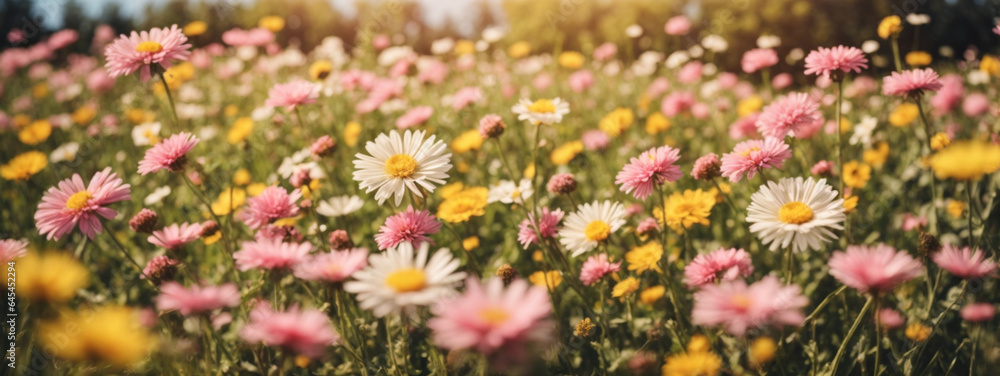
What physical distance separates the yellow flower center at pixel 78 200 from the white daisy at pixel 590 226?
141 centimetres

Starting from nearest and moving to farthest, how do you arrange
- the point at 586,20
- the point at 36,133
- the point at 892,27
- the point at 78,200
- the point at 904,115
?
the point at 78,200 → the point at 892,27 → the point at 904,115 → the point at 36,133 → the point at 586,20

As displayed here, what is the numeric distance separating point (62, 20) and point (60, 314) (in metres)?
13.8

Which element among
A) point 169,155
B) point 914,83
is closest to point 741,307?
point 914,83

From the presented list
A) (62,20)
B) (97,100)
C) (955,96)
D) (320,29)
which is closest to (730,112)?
(955,96)

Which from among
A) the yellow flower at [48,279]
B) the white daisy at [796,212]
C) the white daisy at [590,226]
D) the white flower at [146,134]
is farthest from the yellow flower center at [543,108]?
the white flower at [146,134]

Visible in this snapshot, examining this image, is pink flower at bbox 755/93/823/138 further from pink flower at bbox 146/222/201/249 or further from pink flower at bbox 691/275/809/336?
pink flower at bbox 146/222/201/249

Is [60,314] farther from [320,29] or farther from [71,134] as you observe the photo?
[320,29]

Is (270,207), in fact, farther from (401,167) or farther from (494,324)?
(494,324)

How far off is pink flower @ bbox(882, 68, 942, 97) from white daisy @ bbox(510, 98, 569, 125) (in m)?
1.05

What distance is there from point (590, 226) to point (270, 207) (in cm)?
103

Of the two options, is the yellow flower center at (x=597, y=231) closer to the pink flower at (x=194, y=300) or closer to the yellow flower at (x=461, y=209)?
the yellow flower at (x=461, y=209)

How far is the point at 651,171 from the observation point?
5.28ft

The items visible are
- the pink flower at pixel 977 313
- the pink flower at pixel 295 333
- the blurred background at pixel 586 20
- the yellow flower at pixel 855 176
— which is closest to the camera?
the pink flower at pixel 295 333

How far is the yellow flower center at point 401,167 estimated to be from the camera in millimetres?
1600
